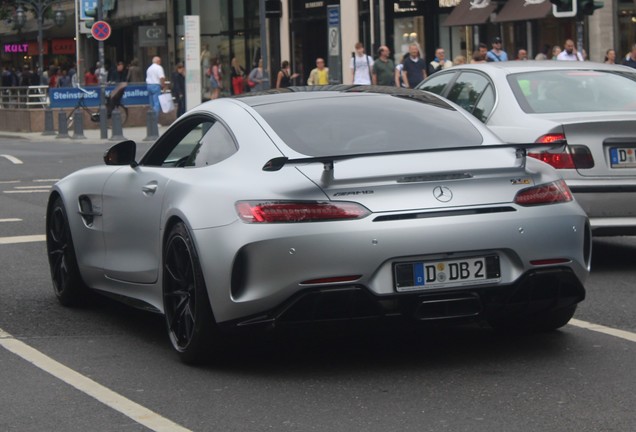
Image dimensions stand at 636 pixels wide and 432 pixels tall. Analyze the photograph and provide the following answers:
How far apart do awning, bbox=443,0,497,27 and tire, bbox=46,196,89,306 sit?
33198 mm

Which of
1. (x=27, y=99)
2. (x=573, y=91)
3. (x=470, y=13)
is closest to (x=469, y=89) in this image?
(x=573, y=91)

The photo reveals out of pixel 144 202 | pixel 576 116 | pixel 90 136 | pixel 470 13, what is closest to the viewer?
pixel 144 202

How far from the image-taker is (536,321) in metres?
7.26

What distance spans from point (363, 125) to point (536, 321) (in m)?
1.35

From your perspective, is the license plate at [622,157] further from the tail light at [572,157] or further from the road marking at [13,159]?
the road marking at [13,159]

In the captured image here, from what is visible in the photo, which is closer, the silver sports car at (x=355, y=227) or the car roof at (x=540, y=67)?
the silver sports car at (x=355, y=227)

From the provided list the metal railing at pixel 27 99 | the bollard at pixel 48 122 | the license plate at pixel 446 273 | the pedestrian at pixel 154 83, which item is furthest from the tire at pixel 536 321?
the metal railing at pixel 27 99

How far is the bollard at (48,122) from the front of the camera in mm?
37000

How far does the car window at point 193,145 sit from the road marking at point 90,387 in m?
1.21

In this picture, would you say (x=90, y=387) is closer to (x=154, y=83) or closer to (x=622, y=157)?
(x=622, y=157)

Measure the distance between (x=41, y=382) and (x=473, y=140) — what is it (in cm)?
239

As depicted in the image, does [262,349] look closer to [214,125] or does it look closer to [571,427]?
[214,125]

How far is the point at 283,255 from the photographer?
6.14 m

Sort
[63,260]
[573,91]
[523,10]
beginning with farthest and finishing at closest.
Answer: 1. [523,10]
2. [573,91]
3. [63,260]
